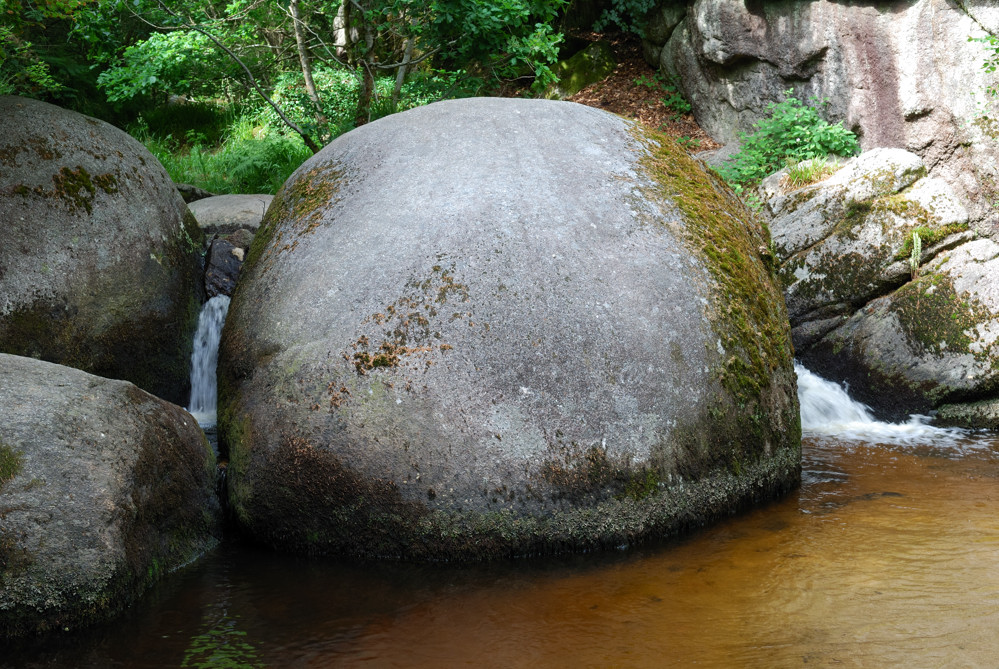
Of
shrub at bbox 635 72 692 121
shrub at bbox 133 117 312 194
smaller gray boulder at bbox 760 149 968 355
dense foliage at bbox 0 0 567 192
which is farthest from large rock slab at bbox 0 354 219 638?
shrub at bbox 635 72 692 121

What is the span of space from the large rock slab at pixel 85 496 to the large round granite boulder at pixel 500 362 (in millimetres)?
321

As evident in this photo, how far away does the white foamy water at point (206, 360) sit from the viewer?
5.47 m

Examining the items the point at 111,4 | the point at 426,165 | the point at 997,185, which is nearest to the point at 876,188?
the point at 997,185

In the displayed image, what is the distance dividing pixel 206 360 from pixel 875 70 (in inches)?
300

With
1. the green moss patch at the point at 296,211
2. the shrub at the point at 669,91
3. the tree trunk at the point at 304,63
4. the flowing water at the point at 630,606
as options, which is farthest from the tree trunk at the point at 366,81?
the flowing water at the point at 630,606

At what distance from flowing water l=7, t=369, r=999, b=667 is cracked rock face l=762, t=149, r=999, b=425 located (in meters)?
2.43

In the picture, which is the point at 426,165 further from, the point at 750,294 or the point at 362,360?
the point at 750,294

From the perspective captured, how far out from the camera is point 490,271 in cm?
379

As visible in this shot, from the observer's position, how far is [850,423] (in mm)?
6297

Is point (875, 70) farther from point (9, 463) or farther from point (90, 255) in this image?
point (9, 463)

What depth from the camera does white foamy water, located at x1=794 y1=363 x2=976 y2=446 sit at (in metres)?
5.75

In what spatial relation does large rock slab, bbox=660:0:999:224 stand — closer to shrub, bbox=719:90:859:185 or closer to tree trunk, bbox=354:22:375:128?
shrub, bbox=719:90:859:185

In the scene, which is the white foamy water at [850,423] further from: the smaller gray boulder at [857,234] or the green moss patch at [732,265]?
the green moss patch at [732,265]

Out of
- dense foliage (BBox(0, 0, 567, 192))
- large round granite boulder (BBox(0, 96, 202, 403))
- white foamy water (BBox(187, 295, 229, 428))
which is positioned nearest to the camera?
large round granite boulder (BBox(0, 96, 202, 403))
